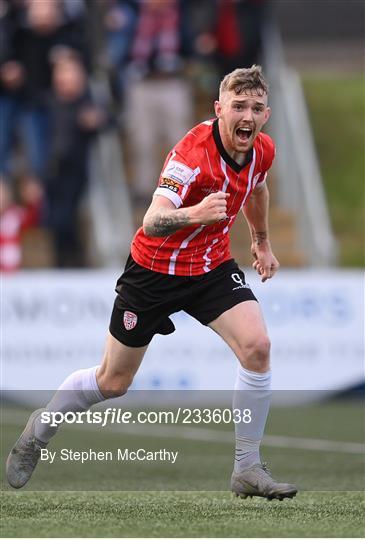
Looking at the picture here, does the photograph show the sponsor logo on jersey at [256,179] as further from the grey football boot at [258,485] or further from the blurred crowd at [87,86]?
the blurred crowd at [87,86]

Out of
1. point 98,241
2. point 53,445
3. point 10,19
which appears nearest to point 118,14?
point 10,19

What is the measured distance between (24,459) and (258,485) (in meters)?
1.21

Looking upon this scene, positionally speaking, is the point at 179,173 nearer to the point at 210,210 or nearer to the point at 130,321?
the point at 210,210

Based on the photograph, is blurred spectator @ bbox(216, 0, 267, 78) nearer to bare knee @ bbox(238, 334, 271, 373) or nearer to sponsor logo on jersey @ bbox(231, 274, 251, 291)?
sponsor logo on jersey @ bbox(231, 274, 251, 291)

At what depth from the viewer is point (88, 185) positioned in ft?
46.4

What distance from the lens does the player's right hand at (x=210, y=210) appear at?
19.5 ft

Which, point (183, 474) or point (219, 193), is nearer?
point (219, 193)

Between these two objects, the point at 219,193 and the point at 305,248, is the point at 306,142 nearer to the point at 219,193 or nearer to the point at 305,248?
the point at 305,248

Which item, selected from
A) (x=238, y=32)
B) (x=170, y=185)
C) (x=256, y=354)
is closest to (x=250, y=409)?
(x=256, y=354)

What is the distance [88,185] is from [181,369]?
2.47 meters

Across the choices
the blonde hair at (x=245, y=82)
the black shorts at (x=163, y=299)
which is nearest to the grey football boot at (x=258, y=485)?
the black shorts at (x=163, y=299)

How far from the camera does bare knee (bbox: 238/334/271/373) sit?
6.54 meters

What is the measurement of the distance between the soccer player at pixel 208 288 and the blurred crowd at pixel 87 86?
664 cm

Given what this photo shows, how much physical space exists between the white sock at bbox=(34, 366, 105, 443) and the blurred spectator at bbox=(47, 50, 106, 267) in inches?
264
